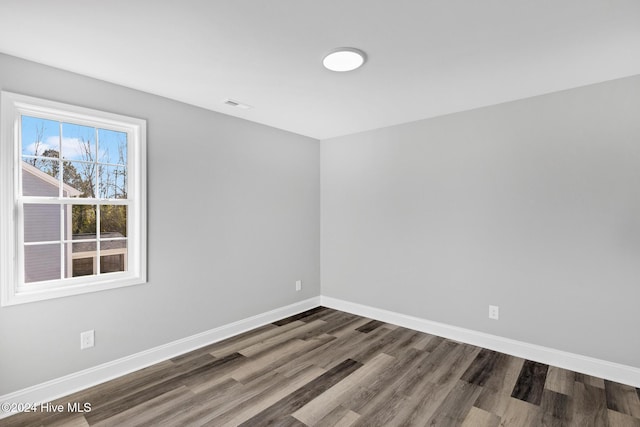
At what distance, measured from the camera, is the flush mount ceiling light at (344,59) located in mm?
2141

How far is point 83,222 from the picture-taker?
2.55m

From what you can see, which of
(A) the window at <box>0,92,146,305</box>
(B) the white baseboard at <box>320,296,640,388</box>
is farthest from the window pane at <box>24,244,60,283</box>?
(B) the white baseboard at <box>320,296,640,388</box>

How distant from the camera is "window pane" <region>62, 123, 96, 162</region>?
2.49 m

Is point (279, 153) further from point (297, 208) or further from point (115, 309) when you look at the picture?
point (115, 309)

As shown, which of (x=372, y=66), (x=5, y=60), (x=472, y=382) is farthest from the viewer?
(x=472, y=382)

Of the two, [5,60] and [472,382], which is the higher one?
[5,60]

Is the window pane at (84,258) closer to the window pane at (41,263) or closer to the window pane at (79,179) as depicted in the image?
the window pane at (41,263)

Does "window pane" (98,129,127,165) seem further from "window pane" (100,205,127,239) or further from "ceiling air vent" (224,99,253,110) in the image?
"ceiling air vent" (224,99,253,110)

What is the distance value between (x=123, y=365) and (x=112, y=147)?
1.87 m

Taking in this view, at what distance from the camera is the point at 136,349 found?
274cm

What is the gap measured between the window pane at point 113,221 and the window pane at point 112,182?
10 centimetres

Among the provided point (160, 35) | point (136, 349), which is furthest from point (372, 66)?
point (136, 349)

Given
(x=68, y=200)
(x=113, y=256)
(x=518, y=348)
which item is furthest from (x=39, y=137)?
(x=518, y=348)

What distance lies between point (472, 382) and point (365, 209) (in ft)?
7.36
